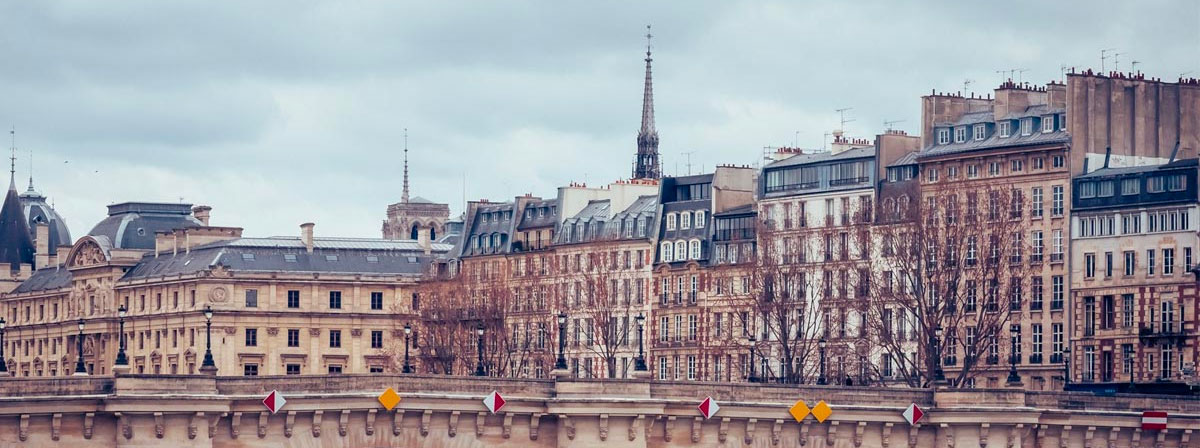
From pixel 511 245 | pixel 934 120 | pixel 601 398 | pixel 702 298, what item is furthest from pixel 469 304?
pixel 601 398

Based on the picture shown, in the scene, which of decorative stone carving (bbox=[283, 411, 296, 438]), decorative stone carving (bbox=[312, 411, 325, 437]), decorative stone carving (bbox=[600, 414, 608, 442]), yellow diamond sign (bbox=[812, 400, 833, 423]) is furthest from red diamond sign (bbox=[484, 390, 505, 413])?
yellow diamond sign (bbox=[812, 400, 833, 423])

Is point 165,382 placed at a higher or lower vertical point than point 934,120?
lower

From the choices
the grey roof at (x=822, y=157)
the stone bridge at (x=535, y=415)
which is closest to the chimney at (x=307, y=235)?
the grey roof at (x=822, y=157)

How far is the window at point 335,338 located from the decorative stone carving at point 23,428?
90882 millimetres

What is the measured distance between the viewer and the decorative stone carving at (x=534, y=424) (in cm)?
9100

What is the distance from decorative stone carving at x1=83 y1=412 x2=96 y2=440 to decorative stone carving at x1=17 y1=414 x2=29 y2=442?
5.63 feet

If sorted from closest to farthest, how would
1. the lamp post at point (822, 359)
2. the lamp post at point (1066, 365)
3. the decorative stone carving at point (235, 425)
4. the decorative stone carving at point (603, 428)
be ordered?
the decorative stone carving at point (235, 425), the decorative stone carving at point (603, 428), the lamp post at point (822, 359), the lamp post at point (1066, 365)

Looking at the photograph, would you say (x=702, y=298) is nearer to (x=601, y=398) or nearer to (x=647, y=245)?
(x=647, y=245)

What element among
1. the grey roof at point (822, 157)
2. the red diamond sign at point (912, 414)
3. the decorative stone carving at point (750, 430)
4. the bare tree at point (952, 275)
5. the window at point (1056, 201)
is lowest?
the decorative stone carving at point (750, 430)

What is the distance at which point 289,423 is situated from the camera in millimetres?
87250

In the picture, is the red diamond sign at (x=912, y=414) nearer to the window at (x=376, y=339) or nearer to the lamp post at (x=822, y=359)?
the lamp post at (x=822, y=359)

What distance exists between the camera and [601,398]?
91062mm

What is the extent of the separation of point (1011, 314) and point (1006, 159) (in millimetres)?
6208

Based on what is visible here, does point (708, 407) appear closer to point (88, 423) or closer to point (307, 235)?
point (88, 423)
